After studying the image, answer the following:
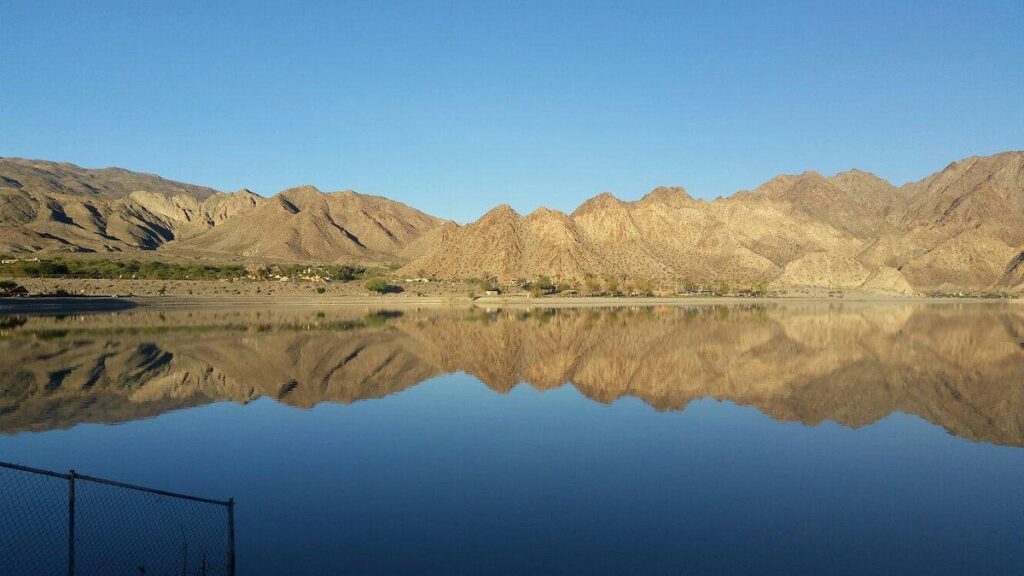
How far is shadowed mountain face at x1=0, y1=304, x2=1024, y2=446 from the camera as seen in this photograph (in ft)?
→ 89.7

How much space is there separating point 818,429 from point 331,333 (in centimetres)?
3907

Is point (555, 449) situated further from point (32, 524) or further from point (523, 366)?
point (523, 366)

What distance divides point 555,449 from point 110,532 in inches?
445

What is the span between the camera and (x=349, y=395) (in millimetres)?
29719

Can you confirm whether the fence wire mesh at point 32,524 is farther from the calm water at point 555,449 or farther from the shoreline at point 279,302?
the shoreline at point 279,302

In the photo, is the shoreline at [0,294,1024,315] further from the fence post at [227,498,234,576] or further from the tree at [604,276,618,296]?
the fence post at [227,498,234,576]

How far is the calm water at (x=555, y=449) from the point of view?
42.9 ft

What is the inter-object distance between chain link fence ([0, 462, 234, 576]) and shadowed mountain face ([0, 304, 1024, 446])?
8.75 m

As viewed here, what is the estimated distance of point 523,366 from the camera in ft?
130

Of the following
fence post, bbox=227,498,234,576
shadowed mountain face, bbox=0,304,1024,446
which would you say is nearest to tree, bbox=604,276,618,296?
shadowed mountain face, bbox=0,304,1024,446

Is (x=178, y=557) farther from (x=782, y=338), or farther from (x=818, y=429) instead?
(x=782, y=338)

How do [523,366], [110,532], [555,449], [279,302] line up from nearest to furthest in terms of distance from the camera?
[110,532]
[555,449]
[523,366]
[279,302]

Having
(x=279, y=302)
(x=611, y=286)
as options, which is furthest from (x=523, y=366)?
(x=611, y=286)

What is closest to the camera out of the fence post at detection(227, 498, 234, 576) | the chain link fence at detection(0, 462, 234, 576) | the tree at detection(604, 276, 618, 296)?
the fence post at detection(227, 498, 234, 576)
